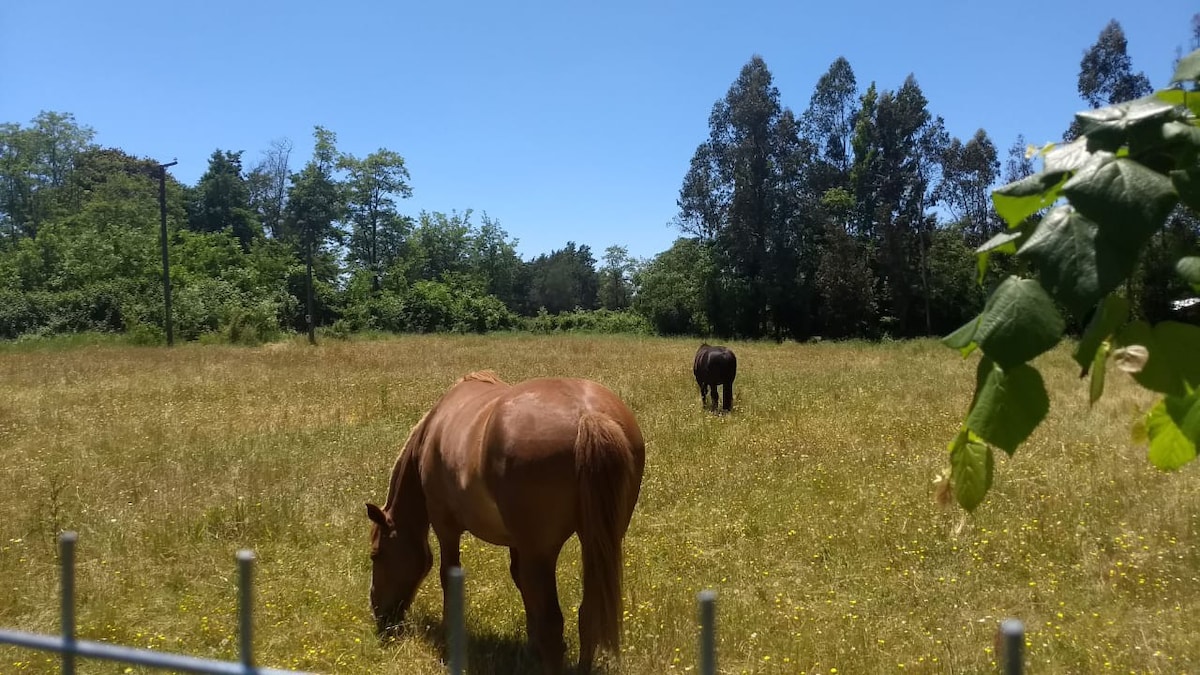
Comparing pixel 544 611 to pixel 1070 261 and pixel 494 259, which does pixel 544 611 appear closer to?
pixel 1070 261

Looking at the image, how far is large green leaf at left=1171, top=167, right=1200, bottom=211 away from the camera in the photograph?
0.74 metres

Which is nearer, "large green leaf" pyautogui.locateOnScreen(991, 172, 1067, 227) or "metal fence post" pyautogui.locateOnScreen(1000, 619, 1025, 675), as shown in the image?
"metal fence post" pyautogui.locateOnScreen(1000, 619, 1025, 675)

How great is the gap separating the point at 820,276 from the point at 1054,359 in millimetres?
19865

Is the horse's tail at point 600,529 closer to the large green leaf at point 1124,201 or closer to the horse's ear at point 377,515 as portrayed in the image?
the horse's ear at point 377,515

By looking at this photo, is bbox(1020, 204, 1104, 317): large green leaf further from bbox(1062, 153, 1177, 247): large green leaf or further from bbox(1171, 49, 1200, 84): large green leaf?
bbox(1171, 49, 1200, 84): large green leaf

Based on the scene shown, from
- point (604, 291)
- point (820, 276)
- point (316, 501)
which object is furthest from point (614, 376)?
point (604, 291)

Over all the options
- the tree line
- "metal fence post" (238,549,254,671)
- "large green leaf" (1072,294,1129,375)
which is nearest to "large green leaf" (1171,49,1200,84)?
"large green leaf" (1072,294,1129,375)

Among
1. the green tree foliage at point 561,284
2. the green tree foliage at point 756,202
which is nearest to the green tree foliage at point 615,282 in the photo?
the green tree foliage at point 561,284

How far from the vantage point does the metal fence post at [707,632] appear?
2.85ft

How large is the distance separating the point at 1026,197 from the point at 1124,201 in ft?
0.49

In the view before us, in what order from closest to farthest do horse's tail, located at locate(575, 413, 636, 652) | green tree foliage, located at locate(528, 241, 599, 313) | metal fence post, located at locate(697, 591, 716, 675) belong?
metal fence post, located at locate(697, 591, 716, 675) → horse's tail, located at locate(575, 413, 636, 652) → green tree foliage, located at locate(528, 241, 599, 313)

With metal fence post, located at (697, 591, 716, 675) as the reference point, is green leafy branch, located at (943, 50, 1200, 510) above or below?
above

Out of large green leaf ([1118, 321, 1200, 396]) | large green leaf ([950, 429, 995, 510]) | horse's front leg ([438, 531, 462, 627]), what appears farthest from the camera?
horse's front leg ([438, 531, 462, 627])

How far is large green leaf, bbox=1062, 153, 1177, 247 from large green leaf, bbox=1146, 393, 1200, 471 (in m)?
0.35
